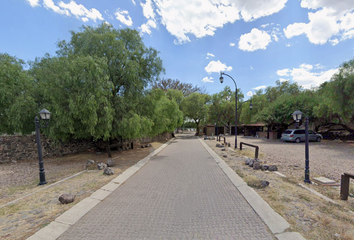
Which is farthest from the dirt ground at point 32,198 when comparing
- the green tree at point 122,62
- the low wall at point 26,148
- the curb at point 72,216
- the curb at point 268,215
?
the curb at point 268,215

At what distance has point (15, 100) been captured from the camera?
908 centimetres

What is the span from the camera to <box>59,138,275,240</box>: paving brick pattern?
2.84 meters

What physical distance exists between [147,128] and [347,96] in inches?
669

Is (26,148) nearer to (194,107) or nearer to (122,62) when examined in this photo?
(122,62)

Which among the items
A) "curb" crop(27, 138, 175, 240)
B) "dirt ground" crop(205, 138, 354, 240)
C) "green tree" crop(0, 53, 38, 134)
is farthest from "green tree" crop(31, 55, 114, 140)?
"dirt ground" crop(205, 138, 354, 240)

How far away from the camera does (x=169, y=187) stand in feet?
17.0

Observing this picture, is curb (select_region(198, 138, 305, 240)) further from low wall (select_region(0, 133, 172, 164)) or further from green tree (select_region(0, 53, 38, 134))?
low wall (select_region(0, 133, 172, 164))

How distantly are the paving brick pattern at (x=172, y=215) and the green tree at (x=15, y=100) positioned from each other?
8040mm

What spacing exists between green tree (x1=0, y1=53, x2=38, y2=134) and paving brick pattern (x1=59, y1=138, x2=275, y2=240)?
26.4 feet

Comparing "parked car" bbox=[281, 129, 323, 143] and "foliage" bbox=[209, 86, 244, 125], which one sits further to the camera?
"foliage" bbox=[209, 86, 244, 125]

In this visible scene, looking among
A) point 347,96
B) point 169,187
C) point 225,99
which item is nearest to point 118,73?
point 169,187

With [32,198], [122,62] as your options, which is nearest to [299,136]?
[122,62]

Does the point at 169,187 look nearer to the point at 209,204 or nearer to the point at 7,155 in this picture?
the point at 209,204

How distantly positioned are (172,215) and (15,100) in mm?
11184
